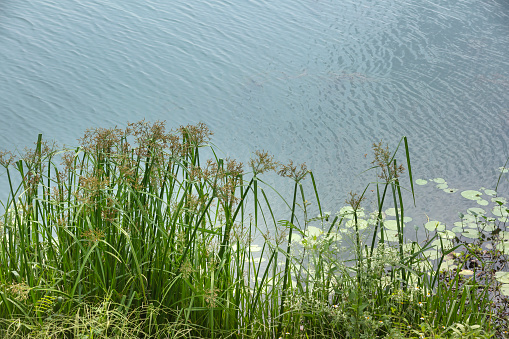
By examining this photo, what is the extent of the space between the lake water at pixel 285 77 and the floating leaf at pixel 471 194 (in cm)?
9

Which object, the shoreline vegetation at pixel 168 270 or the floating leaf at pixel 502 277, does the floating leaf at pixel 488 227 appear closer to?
the floating leaf at pixel 502 277

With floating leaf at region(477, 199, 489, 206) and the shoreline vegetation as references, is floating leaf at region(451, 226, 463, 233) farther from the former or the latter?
the shoreline vegetation

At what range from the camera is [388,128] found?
3.77 metres

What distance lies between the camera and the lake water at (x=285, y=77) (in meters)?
3.54

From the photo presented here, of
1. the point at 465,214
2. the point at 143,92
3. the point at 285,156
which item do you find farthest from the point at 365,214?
the point at 143,92

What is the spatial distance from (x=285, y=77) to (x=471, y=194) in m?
1.95

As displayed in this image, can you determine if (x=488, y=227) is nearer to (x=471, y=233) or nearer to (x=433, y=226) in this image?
(x=471, y=233)

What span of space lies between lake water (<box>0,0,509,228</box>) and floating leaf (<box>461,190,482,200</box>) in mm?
87

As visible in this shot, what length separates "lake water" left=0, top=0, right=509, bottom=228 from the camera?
3.54 m

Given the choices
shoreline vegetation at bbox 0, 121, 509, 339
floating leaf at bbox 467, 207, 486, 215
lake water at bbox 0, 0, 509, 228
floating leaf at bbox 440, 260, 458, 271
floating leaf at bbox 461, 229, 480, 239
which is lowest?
shoreline vegetation at bbox 0, 121, 509, 339

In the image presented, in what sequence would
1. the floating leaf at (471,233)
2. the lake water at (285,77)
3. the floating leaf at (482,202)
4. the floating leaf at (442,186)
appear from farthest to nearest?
the lake water at (285,77)
the floating leaf at (442,186)
the floating leaf at (482,202)
the floating leaf at (471,233)

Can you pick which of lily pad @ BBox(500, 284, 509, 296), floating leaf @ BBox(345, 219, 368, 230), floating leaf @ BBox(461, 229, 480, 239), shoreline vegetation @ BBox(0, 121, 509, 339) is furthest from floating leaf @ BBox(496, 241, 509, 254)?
shoreline vegetation @ BBox(0, 121, 509, 339)

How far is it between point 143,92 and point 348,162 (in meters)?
1.79

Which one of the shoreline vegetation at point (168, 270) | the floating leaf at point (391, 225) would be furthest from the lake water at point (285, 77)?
the shoreline vegetation at point (168, 270)
